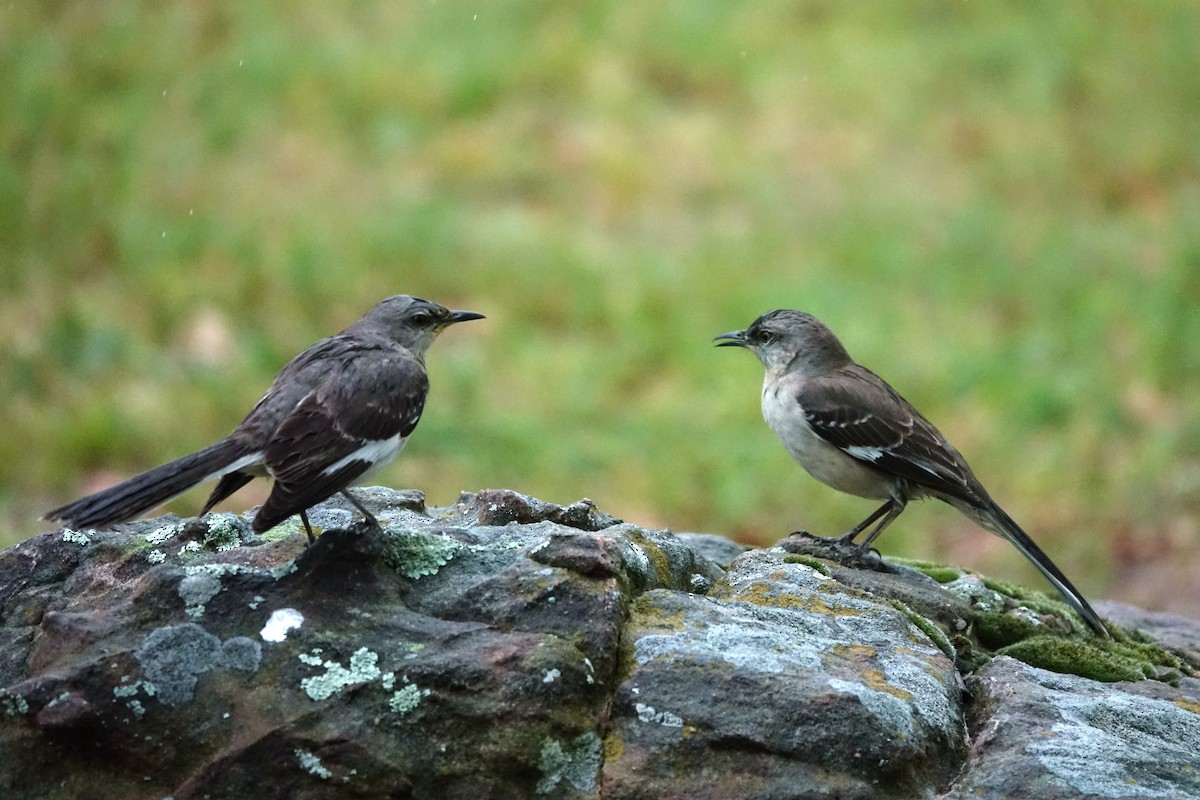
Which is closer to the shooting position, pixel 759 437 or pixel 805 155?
pixel 759 437

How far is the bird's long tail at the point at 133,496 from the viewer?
4.43m

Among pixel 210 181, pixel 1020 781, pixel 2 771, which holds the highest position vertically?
pixel 210 181

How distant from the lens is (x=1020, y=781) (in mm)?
4180

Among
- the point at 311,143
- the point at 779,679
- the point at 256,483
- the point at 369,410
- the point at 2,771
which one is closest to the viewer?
the point at 2,771

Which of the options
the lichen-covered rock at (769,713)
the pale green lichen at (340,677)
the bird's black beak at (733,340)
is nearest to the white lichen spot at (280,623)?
the pale green lichen at (340,677)

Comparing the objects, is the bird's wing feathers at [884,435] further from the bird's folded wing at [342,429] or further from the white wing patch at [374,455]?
the white wing patch at [374,455]

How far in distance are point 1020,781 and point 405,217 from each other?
10.1 meters

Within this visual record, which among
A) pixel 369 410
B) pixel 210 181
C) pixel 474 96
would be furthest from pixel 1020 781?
pixel 474 96

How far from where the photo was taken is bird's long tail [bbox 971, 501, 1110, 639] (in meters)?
6.07

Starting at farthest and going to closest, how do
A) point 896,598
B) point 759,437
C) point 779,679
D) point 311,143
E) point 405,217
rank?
point 311,143 → point 405,217 → point 759,437 → point 896,598 → point 779,679

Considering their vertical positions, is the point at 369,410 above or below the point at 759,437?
below

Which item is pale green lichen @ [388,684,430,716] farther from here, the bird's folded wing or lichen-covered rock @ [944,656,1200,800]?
lichen-covered rock @ [944,656,1200,800]

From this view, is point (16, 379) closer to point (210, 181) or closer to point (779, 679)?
point (210, 181)

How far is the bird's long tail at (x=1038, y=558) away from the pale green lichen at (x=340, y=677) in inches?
133
